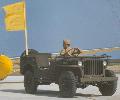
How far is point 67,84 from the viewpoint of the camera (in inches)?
637

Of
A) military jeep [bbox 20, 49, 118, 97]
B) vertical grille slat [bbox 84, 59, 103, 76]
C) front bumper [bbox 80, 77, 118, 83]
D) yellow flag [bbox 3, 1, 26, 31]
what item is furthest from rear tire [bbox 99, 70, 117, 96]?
yellow flag [bbox 3, 1, 26, 31]

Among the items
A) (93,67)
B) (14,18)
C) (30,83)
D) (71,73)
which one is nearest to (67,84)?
(71,73)

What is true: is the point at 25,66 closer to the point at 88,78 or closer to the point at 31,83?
the point at 31,83

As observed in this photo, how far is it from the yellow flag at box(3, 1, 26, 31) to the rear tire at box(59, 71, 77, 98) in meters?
6.83

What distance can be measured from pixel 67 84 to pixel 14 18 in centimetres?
763

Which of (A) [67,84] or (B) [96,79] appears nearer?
(A) [67,84]

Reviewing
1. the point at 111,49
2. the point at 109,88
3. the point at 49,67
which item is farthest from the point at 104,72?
the point at 111,49

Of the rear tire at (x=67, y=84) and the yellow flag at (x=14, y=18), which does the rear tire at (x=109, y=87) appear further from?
the yellow flag at (x=14, y=18)

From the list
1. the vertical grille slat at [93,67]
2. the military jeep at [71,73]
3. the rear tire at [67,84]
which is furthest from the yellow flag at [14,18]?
the vertical grille slat at [93,67]

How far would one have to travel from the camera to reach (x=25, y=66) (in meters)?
18.8

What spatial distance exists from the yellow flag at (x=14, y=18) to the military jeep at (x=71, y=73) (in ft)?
15.0

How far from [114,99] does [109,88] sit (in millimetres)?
1526

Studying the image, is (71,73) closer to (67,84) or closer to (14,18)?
(67,84)

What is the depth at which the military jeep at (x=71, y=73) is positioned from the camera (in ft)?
53.4
